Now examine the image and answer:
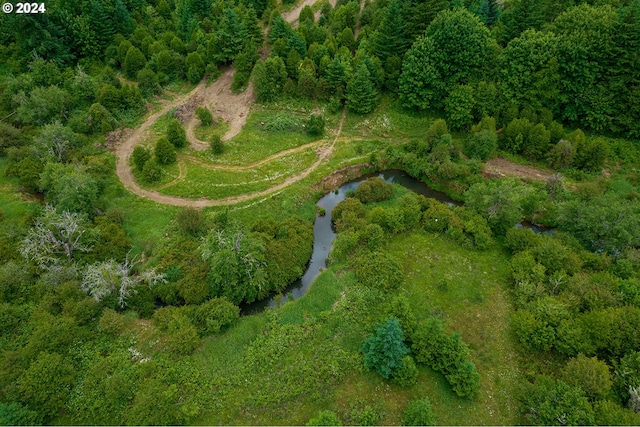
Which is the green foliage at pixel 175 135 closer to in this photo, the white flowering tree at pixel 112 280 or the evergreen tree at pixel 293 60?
the evergreen tree at pixel 293 60

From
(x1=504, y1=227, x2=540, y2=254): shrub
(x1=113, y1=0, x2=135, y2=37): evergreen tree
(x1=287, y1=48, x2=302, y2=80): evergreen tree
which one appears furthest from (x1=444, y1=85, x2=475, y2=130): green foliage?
(x1=113, y1=0, x2=135, y2=37): evergreen tree

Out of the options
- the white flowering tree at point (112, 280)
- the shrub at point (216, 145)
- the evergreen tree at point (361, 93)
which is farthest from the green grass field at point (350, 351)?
the evergreen tree at point (361, 93)

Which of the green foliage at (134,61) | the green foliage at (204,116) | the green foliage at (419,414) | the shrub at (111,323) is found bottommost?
the green foliage at (419,414)

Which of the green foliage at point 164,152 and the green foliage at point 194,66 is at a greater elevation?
the green foliage at point 194,66

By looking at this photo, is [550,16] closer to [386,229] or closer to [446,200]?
[446,200]

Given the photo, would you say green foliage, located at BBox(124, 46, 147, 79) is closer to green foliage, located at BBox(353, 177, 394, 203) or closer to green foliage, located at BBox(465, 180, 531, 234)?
green foliage, located at BBox(353, 177, 394, 203)

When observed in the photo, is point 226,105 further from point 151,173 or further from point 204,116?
point 151,173
